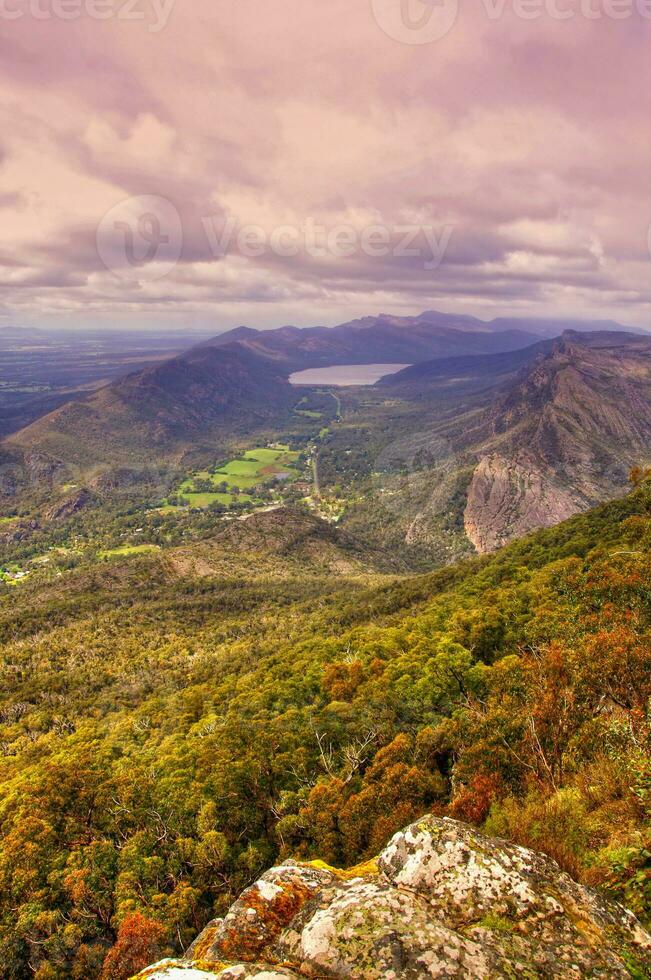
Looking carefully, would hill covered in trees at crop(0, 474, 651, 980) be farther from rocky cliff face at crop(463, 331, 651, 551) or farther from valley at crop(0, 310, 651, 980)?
rocky cliff face at crop(463, 331, 651, 551)

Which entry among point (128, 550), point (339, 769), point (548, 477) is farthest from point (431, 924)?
point (548, 477)

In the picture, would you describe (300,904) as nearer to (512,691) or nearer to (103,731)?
(512,691)

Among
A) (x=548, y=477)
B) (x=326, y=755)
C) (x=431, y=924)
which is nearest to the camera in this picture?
(x=431, y=924)

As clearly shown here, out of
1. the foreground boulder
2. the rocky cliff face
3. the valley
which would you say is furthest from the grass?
the foreground boulder

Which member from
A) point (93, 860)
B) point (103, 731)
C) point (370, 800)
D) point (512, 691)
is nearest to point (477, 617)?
point (512, 691)

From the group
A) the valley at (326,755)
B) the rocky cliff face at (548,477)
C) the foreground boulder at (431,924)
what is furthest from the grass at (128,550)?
the foreground boulder at (431,924)

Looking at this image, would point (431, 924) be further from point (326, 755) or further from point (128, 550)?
point (128, 550)
